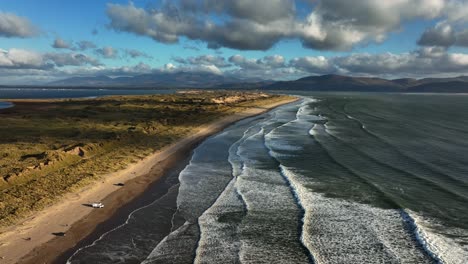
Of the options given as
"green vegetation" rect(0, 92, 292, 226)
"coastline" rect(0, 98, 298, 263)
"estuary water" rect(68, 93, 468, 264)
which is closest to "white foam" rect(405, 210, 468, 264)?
"estuary water" rect(68, 93, 468, 264)

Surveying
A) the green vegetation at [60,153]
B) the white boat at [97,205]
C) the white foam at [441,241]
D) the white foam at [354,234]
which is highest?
the green vegetation at [60,153]

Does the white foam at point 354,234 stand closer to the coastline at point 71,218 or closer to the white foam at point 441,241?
the white foam at point 441,241

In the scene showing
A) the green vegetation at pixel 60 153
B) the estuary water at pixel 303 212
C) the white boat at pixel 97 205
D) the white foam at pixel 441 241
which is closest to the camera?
the white foam at pixel 441 241

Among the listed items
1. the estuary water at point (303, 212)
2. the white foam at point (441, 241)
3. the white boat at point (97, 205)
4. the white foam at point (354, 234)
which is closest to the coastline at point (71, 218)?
the white boat at point (97, 205)

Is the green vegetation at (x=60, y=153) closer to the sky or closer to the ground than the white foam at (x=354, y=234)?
closer to the sky

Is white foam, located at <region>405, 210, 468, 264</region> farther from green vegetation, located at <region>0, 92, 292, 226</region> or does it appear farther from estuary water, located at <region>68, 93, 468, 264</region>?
green vegetation, located at <region>0, 92, 292, 226</region>

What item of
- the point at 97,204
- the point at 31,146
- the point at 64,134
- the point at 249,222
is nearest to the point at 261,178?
the point at 249,222
